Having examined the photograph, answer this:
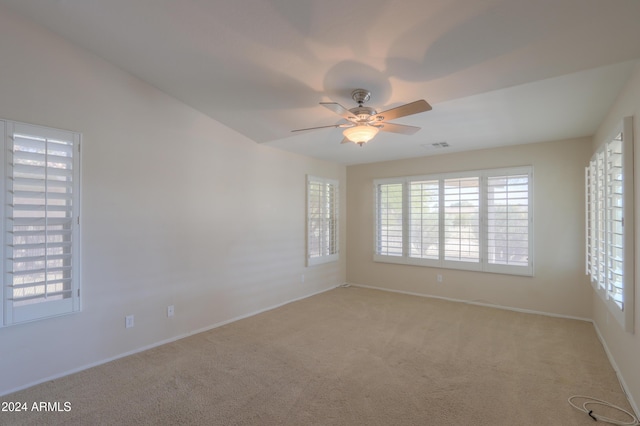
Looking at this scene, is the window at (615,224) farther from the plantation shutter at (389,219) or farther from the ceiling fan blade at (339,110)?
the plantation shutter at (389,219)

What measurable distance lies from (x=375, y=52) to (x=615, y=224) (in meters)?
2.48

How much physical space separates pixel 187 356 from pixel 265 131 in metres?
2.78

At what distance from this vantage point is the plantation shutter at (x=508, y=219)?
181 inches

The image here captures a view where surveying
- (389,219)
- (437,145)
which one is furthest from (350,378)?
(389,219)

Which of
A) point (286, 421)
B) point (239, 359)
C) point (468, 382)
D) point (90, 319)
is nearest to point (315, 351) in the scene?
point (239, 359)

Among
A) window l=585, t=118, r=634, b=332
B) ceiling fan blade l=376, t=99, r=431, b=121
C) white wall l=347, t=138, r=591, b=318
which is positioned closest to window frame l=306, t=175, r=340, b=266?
white wall l=347, t=138, r=591, b=318

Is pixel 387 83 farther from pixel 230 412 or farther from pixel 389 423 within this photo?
pixel 230 412

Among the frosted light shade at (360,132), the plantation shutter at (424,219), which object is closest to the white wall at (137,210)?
the frosted light shade at (360,132)

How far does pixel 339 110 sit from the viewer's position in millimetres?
2535

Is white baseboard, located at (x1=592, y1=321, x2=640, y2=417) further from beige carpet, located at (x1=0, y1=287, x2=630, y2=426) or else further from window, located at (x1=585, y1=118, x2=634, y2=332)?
window, located at (x1=585, y1=118, x2=634, y2=332)

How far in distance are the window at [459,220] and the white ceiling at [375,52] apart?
133cm

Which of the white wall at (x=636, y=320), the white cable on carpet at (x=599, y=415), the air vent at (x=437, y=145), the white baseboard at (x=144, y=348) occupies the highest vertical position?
the air vent at (x=437, y=145)

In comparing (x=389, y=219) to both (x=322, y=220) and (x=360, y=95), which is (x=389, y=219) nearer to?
(x=322, y=220)

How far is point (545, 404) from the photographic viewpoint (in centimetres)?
238
